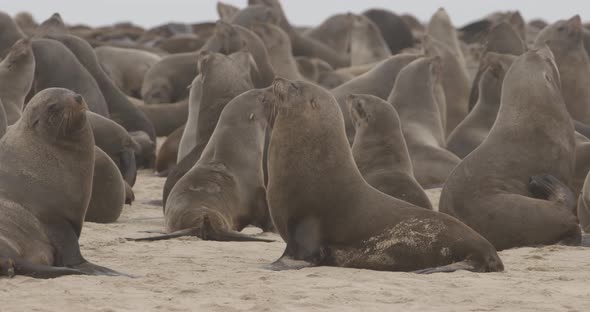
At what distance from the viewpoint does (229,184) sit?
29.9ft

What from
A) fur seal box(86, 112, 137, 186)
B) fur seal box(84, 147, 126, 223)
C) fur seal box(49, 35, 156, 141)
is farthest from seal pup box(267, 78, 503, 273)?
fur seal box(49, 35, 156, 141)

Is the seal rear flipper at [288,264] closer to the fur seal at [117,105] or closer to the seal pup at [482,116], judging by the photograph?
the seal pup at [482,116]

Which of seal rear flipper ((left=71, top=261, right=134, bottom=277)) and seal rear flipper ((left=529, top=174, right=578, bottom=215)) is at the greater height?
seal rear flipper ((left=529, top=174, right=578, bottom=215))

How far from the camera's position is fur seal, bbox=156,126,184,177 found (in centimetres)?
1273

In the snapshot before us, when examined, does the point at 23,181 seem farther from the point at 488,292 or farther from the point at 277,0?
the point at 277,0

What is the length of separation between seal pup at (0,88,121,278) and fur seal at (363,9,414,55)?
1832 centimetres

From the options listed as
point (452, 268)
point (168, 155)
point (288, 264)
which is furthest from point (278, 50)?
point (452, 268)

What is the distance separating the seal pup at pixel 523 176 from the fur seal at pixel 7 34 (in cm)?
823

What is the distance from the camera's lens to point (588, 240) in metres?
8.27

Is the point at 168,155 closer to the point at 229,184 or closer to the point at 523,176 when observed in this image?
the point at 229,184

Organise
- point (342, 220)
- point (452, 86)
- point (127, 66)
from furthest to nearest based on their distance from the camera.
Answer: point (127, 66), point (452, 86), point (342, 220)

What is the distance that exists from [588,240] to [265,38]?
10.0 meters

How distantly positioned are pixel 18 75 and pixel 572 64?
20.1ft

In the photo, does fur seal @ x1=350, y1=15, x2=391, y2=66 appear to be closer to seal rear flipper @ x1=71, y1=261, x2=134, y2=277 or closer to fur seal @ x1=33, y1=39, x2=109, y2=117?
fur seal @ x1=33, y1=39, x2=109, y2=117
